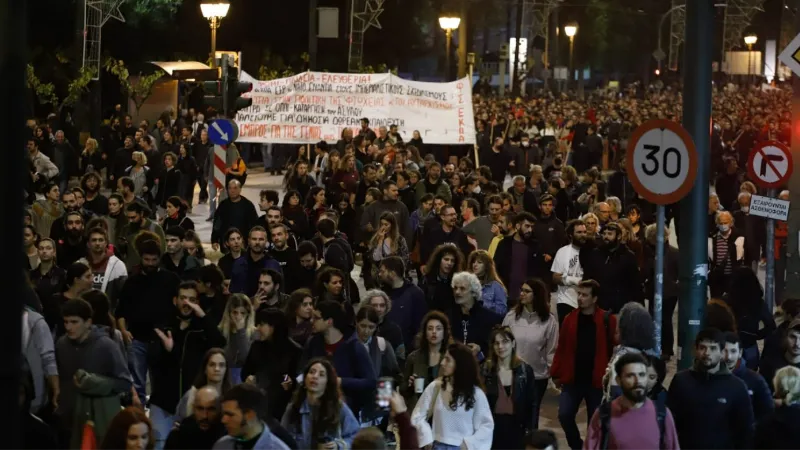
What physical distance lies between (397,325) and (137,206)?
14.0 feet

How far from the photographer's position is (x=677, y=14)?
88438 mm

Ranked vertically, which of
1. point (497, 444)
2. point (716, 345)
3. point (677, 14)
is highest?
point (677, 14)

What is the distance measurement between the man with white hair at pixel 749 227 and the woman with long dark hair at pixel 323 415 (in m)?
11.4

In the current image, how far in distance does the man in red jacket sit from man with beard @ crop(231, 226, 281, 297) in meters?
2.93

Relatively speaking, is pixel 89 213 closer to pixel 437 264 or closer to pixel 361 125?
pixel 437 264

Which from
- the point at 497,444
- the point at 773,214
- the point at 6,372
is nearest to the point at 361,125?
the point at 773,214

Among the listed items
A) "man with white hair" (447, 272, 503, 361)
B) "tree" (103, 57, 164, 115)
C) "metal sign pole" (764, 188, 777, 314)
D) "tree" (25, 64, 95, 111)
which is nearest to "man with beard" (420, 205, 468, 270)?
"metal sign pole" (764, 188, 777, 314)

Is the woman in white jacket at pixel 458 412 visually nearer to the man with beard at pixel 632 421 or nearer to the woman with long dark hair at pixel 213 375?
the man with beard at pixel 632 421

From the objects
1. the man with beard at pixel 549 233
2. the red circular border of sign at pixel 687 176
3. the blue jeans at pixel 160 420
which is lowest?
the blue jeans at pixel 160 420

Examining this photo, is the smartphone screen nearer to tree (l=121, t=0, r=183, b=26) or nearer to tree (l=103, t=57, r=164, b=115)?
tree (l=103, t=57, r=164, b=115)

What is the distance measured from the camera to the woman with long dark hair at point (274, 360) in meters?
10.4

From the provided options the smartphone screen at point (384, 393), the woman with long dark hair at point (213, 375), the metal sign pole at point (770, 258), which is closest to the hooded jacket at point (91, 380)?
the woman with long dark hair at point (213, 375)

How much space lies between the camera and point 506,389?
10375 mm

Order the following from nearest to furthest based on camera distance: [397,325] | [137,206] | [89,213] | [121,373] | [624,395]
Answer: [624,395] < [121,373] < [397,325] < [137,206] < [89,213]
